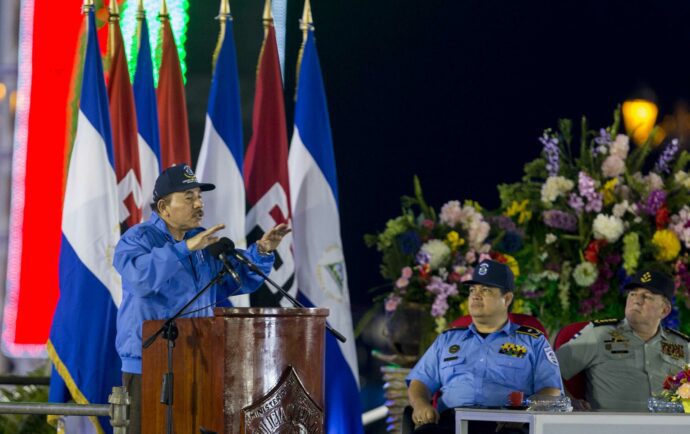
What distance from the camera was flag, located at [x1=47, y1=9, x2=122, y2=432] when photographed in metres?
5.40

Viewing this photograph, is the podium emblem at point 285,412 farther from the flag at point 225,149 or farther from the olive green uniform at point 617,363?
the flag at point 225,149

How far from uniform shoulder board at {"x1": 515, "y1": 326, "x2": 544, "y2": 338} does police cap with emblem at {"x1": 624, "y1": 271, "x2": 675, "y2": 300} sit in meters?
0.57

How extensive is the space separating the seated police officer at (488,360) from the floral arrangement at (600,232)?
1.20 m

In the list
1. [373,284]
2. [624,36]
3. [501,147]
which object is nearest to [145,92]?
[373,284]

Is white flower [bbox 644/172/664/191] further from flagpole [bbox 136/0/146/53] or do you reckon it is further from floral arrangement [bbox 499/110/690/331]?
flagpole [bbox 136/0/146/53]

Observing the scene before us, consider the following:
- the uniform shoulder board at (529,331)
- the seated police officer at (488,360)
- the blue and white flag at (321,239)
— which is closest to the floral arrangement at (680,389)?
the seated police officer at (488,360)

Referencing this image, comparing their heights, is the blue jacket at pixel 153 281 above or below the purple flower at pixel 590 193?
below

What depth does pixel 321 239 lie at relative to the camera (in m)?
6.21

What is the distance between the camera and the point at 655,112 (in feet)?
24.6

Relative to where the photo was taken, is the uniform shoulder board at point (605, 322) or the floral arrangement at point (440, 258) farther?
the floral arrangement at point (440, 258)

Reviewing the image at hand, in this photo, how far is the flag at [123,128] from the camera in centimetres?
582

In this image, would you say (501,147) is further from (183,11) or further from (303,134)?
(183,11)

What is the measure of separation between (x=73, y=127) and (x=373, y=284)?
89.1 inches

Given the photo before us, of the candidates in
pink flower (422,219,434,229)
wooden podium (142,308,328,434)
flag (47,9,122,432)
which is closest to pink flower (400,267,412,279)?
pink flower (422,219,434,229)
